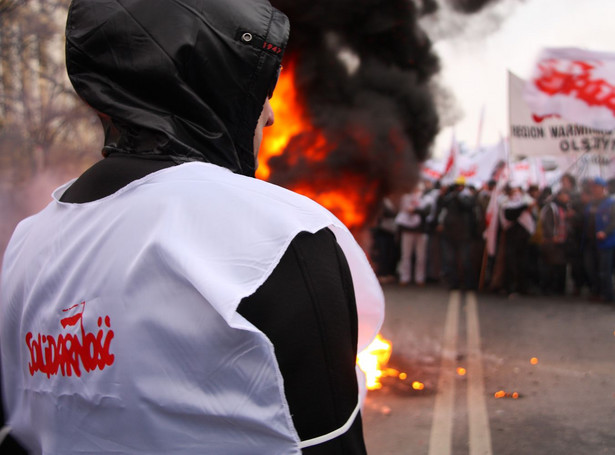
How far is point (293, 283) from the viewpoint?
2.87 ft

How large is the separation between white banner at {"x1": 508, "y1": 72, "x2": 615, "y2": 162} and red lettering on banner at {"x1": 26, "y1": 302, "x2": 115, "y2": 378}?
1021cm

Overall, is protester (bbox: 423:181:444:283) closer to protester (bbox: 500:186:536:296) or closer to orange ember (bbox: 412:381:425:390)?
protester (bbox: 500:186:536:296)

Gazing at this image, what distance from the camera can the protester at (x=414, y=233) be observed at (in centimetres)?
1212

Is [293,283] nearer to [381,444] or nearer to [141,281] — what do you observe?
[141,281]

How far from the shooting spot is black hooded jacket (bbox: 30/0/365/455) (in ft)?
2.87

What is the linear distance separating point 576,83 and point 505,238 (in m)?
3.10

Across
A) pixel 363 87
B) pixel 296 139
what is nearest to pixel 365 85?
pixel 363 87

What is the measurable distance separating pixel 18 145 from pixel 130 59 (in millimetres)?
11955

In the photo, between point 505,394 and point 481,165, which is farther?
point 481,165

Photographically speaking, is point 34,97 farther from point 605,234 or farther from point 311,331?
point 311,331

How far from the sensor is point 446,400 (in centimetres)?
563

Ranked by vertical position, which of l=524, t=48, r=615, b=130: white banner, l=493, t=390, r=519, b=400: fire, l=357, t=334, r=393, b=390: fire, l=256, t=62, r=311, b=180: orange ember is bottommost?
l=493, t=390, r=519, b=400: fire

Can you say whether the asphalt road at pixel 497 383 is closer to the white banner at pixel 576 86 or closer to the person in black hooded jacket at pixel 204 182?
the white banner at pixel 576 86

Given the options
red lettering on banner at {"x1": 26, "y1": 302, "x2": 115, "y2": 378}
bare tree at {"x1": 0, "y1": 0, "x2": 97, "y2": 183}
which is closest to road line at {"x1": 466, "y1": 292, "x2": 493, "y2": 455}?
red lettering on banner at {"x1": 26, "y1": 302, "x2": 115, "y2": 378}
